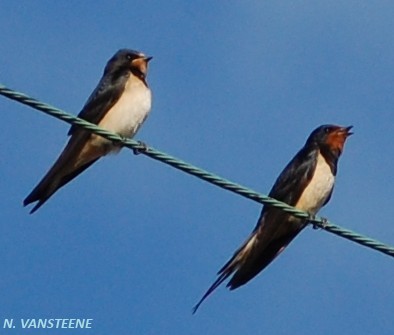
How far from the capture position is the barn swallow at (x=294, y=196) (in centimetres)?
859

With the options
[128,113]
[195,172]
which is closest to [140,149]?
[195,172]

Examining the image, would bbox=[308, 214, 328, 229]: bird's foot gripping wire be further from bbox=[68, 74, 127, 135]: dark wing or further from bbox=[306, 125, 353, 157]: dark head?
bbox=[68, 74, 127, 135]: dark wing

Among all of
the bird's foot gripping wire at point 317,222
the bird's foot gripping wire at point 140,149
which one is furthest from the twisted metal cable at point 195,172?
the bird's foot gripping wire at point 317,222

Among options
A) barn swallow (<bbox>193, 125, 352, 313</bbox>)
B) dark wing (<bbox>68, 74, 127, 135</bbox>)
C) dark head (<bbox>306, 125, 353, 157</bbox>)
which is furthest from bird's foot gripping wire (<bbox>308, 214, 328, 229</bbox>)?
dark wing (<bbox>68, 74, 127, 135</bbox>)

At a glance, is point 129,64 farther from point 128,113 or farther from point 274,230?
point 274,230

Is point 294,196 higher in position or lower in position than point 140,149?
higher

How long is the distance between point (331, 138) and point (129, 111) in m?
1.42

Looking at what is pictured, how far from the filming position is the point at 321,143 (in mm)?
9266

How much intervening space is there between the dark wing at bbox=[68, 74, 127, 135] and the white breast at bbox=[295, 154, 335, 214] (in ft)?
4.19

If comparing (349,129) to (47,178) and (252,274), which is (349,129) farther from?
(47,178)

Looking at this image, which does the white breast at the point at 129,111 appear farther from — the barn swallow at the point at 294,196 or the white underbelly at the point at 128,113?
the barn swallow at the point at 294,196

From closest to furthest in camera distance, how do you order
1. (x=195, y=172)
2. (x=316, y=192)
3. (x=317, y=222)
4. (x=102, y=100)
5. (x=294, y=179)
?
(x=195, y=172), (x=317, y=222), (x=102, y=100), (x=316, y=192), (x=294, y=179)

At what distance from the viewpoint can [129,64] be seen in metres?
8.98

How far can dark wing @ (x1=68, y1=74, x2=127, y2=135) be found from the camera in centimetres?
872
